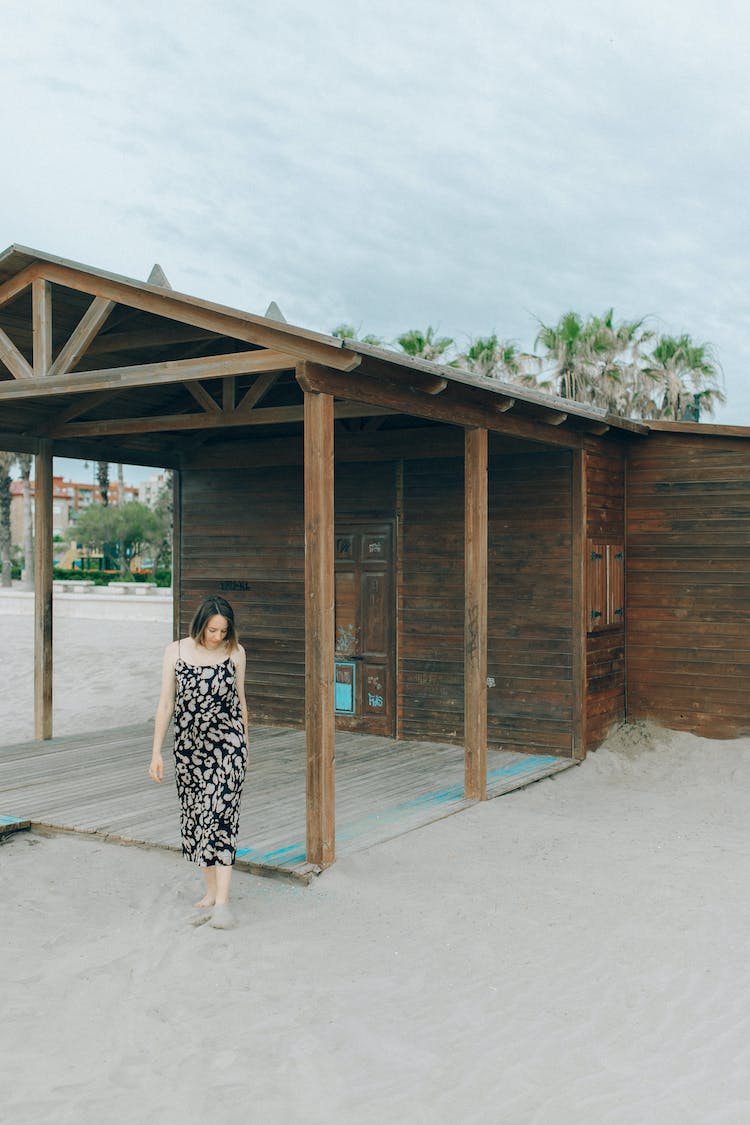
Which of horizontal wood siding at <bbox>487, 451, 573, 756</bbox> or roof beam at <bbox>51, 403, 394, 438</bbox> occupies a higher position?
roof beam at <bbox>51, 403, 394, 438</bbox>

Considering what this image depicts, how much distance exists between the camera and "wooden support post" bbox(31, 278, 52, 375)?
6.50 meters

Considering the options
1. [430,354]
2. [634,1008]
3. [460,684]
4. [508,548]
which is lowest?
[634,1008]

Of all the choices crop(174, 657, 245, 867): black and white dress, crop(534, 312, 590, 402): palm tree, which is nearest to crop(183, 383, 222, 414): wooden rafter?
crop(174, 657, 245, 867): black and white dress

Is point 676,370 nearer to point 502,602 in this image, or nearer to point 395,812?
point 502,602

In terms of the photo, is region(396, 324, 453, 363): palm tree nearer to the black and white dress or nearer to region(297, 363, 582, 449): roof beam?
region(297, 363, 582, 449): roof beam

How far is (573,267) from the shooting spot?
118 metres

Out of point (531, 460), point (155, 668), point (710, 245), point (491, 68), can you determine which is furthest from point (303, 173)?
point (531, 460)

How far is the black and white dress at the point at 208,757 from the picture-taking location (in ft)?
15.9

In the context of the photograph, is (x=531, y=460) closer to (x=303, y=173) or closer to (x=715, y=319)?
(x=303, y=173)

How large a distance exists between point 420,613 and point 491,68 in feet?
136

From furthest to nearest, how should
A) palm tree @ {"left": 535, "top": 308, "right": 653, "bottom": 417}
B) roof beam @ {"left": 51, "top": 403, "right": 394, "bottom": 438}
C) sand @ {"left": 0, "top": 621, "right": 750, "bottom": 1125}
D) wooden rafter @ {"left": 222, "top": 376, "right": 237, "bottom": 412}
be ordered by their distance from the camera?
palm tree @ {"left": 535, "top": 308, "right": 653, "bottom": 417}, wooden rafter @ {"left": 222, "top": 376, "right": 237, "bottom": 412}, roof beam @ {"left": 51, "top": 403, "right": 394, "bottom": 438}, sand @ {"left": 0, "top": 621, "right": 750, "bottom": 1125}

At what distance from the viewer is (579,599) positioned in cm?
862

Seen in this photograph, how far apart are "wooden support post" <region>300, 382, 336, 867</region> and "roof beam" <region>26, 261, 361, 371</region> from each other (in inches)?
11.3

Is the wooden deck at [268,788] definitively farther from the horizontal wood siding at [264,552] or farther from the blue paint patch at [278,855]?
the horizontal wood siding at [264,552]
